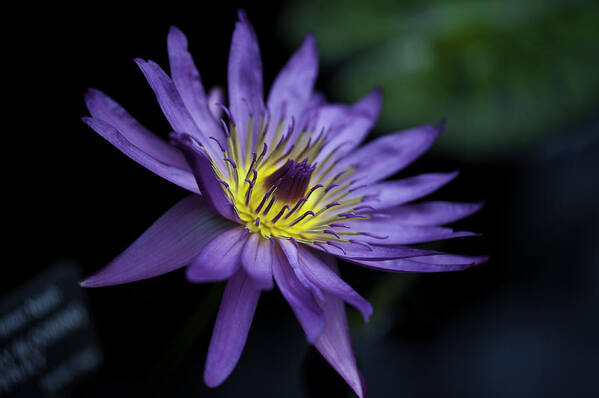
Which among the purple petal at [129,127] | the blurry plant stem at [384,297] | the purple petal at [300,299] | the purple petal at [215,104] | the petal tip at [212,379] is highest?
the purple petal at [215,104]

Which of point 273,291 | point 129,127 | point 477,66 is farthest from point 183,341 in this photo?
point 477,66

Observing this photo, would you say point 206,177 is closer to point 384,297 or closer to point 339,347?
point 339,347

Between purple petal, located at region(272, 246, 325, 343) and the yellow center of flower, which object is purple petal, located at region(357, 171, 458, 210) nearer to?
the yellow center of flower

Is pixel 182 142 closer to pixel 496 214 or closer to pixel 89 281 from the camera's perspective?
pixel 89 281

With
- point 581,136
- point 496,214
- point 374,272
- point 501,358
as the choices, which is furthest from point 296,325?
point 581,136

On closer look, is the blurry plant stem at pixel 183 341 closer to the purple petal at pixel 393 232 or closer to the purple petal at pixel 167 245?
the purple petal at pixel 167 245

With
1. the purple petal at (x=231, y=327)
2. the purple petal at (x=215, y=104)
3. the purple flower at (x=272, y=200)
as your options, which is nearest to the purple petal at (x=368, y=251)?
the purple flower at (x=272, y=200)
